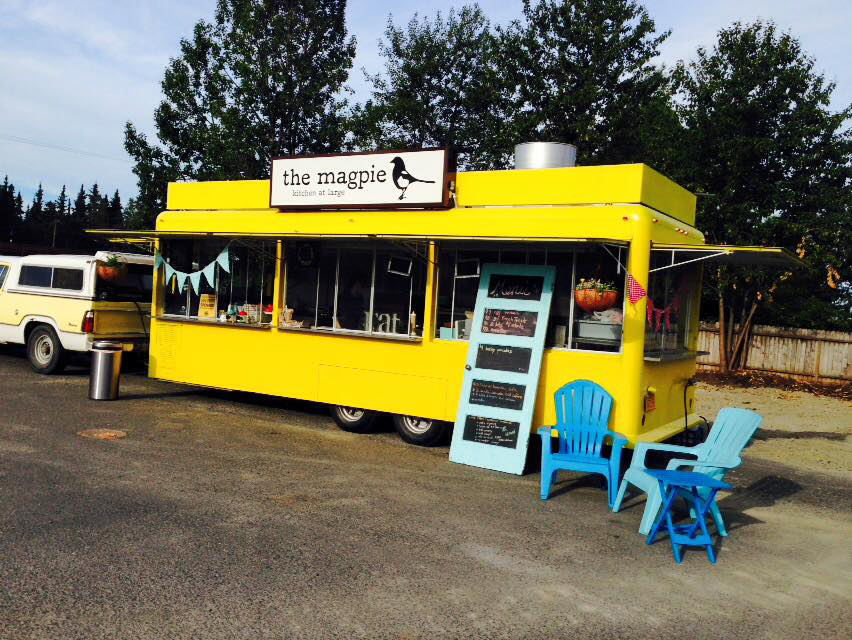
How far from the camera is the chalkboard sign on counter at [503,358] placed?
8.09 meters

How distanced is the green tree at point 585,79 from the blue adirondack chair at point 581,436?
11.4m

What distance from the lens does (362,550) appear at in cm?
526

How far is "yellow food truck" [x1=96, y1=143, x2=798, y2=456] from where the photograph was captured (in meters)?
7.75

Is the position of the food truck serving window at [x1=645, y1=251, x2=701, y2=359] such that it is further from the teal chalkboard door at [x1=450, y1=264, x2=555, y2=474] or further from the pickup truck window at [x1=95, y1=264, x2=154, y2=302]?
the pickup truck window at [x1=95, y1=264, x2=154, y2=302]

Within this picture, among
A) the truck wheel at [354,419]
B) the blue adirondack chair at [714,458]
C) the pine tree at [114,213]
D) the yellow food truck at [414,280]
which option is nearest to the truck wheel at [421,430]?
the yellow food truck at [414,280]

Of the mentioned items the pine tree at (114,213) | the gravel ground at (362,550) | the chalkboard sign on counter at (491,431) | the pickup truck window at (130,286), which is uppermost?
the pine tree at (114,213)

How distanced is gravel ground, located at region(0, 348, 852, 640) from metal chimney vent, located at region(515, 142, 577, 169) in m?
3.46

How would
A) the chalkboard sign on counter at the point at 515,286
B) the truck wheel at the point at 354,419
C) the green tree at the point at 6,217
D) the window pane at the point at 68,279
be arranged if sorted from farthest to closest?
the green tree at the point at 6,217
the window pane at the point at 68,279
the truck wheel at the point at 354,419
the chalkboard sign on counter at the point at 515,286

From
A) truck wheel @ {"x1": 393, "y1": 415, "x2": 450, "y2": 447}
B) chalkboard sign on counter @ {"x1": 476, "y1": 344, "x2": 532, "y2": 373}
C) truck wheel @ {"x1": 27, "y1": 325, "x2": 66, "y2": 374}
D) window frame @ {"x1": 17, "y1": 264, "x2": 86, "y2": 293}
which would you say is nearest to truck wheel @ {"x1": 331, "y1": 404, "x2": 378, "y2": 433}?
truck wheel @ {"x1": 393, "y1": 415, "x2": 450, "y2": 447}

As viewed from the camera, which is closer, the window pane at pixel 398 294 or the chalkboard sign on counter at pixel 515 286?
the chalkboard sign on counter at pixel 515 286

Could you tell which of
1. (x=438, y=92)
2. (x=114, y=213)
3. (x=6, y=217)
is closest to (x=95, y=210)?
(x=114, y=213)

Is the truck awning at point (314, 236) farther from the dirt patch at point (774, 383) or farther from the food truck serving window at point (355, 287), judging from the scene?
the dirt patch at point (774, 383)

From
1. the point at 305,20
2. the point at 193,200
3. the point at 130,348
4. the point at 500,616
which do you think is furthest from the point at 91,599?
the point at 305,20

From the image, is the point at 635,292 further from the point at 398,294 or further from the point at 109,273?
the point at 109,273
